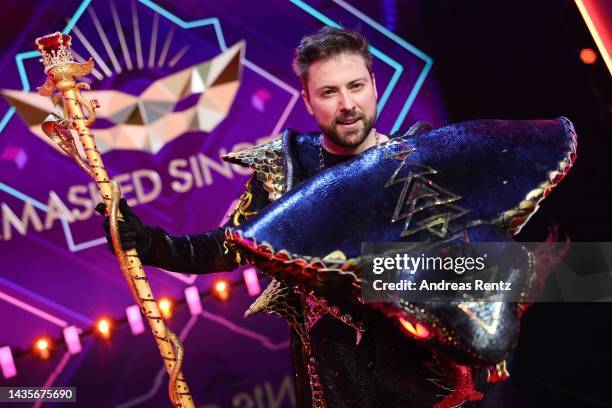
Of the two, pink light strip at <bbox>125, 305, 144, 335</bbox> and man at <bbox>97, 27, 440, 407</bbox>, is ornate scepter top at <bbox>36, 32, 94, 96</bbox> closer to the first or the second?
man at <bbox>97, 27, 440, 407</bbox>

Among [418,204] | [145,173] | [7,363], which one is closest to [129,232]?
[418,204]

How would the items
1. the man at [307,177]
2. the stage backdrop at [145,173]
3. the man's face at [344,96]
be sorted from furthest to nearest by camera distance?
the stage backdrop at [145,173] → the man's face at [344,96] → the man at [307,177]

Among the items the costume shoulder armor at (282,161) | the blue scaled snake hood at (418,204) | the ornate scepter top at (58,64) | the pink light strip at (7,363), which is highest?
the ornate scepter top at (58,64)

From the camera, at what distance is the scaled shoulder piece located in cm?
180

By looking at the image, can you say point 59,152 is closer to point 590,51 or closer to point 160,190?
point 160,190

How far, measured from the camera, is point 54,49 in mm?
1619

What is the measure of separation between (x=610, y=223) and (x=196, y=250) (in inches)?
111

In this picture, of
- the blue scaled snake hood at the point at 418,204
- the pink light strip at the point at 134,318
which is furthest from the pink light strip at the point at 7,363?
the blue scaled snake hood at the point at 418,204

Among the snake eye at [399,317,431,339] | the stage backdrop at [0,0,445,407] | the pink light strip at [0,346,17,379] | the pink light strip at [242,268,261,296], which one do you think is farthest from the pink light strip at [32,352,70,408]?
the snake eye at [399,317,431,339]

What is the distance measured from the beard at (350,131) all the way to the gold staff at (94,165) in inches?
23.3

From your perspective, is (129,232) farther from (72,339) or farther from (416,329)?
(72,339)

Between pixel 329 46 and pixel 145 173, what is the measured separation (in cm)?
274

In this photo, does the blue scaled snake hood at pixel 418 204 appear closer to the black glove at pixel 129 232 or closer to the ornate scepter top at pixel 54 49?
the black glove at pixel 129 232

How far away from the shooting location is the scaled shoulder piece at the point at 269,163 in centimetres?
180
